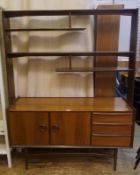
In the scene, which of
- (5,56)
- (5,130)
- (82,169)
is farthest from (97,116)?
(5,56)

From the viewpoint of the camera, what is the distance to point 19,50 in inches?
87.7

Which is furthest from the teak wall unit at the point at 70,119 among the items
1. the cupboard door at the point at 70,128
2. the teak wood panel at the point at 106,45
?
the teak wood panel at the point at 106,45

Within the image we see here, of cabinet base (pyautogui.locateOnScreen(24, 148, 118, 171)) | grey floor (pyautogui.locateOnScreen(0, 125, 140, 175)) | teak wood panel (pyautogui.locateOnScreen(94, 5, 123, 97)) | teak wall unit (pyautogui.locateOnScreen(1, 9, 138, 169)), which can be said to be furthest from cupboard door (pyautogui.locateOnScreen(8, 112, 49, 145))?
teak wood panel (pyautogui.locateOnScreen(94, 5, 123, 97))

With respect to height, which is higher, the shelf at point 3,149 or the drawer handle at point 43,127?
the drawer handle at point 43,127

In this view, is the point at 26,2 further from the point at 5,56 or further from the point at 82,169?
the point at 82,169

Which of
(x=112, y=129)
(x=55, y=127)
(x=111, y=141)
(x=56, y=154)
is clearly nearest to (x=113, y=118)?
(x=112, y=129)

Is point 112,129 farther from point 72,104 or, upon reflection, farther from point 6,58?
point 6,58

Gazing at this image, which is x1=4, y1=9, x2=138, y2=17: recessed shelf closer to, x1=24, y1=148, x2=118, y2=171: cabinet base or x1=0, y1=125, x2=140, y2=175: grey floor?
x1=24, y1=148, x2=118, y2=171: cabinet base

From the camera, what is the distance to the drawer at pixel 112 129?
193cm

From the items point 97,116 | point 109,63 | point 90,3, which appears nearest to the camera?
point 97,116

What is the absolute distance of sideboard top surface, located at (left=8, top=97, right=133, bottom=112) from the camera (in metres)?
1.94

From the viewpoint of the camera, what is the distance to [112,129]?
194 cm

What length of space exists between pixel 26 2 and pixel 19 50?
0.54 metres

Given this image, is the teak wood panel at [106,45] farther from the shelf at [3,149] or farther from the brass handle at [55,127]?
the shelf at [3,149]
